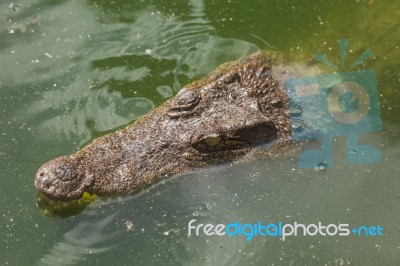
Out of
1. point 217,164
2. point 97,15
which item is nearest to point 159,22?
point 97,15

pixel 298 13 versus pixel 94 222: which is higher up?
pixel 298 13

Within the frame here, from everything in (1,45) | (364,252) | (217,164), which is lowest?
(364,252)

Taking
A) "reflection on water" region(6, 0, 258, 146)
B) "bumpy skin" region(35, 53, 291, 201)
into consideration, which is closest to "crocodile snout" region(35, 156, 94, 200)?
"bumpy skin" region(35, 53, 291, 201)

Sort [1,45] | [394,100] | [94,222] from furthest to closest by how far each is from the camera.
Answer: [1,45] < [394,100] < [94,222]

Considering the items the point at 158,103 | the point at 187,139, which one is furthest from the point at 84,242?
the point at 158,103

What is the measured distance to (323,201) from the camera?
577 cm

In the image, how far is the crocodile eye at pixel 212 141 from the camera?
5137mm

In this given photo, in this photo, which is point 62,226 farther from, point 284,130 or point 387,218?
point 387,218

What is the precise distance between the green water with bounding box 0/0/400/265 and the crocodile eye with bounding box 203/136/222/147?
41 centimetres

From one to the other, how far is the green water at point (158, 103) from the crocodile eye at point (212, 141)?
1.34ft

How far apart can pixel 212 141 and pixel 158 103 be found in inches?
51.5

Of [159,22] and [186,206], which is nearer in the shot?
[186,206]

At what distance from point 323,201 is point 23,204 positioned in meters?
3.17

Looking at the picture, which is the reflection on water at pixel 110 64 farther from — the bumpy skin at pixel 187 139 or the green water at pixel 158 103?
the bumpy skin at pixel 187 139
